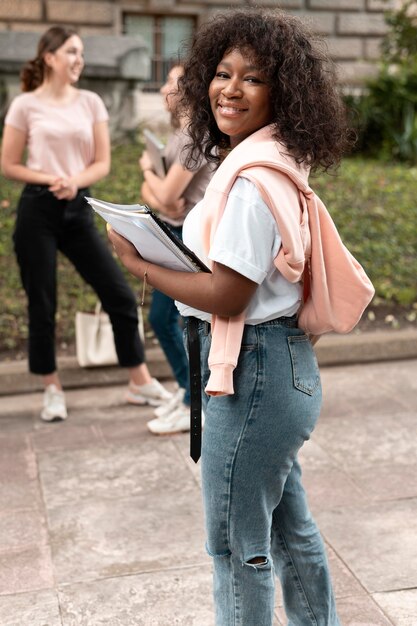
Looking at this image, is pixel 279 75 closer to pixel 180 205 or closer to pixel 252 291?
pixel 252 291

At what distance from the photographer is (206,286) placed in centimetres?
203

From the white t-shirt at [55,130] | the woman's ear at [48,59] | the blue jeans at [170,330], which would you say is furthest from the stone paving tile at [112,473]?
the woman's ear at [48,59]

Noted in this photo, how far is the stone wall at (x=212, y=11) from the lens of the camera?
44.4ft

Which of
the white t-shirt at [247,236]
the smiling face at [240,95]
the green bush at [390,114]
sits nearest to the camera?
the white t-shirt at [247,236]

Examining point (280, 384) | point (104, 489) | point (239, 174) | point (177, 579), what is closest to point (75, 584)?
point (177, 579)

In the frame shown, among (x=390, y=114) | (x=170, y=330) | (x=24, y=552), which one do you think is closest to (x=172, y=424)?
(x=170, y=330)

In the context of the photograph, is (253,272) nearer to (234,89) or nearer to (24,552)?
(234,89)

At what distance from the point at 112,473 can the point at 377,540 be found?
4.24ft

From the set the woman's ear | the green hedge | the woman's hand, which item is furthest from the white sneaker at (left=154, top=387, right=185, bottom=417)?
the woman's ear

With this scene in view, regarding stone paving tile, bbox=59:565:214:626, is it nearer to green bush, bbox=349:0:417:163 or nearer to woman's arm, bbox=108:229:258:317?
woman's arm, bbox=108:229:258:317

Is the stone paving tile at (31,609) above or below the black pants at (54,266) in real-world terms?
below

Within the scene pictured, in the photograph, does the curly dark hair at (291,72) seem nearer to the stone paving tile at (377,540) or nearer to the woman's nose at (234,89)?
the woman's nose at (234,89)

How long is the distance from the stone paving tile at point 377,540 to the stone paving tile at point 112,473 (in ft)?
2.35

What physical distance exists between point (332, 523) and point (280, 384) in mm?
1630
